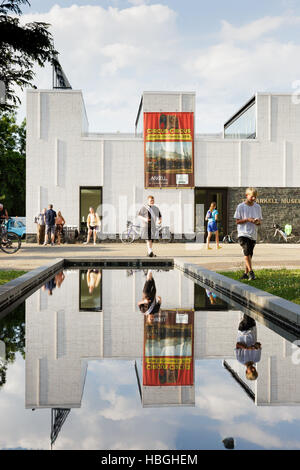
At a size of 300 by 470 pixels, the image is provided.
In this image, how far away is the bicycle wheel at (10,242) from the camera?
55.2ft

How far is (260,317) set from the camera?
22.2 feet

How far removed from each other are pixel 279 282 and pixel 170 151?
815 inches

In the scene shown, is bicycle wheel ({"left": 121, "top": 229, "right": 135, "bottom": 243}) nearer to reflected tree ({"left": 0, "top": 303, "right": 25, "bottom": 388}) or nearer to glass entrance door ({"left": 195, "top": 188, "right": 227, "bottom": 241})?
glass entrance door ({"left": 195, "top": 188, "right": 227, "bottom": 241})

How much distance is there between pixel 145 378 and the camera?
413 centimetres

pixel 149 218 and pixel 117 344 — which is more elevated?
pixel 149 218

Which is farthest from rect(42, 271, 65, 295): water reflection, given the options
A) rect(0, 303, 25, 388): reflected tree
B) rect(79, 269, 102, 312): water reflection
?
rect(0, 303, 25, 388): reflected tree

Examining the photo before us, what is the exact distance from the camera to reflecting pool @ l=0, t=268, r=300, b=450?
119 inches

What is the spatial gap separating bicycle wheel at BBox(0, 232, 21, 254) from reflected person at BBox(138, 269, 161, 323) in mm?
8019

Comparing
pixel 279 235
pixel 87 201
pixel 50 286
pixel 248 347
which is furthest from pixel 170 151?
pixel 248 347

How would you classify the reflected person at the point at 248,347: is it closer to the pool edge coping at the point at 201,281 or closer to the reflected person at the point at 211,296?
the pool edge coping at the point at 201,281

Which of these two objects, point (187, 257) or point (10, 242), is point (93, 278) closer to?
point (187, 257)

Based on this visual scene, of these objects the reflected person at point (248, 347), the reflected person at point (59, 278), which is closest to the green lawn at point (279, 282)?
the reflected person at point (248, 347)

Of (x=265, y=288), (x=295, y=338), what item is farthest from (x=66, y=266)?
(x=295, y=338)

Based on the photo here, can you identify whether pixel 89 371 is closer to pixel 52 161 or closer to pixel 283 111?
pixel 52 161
